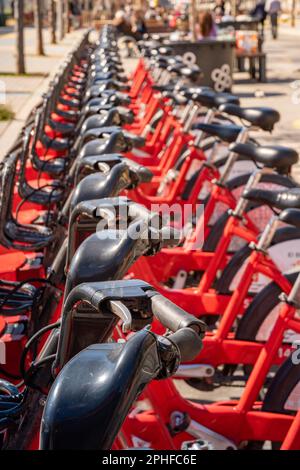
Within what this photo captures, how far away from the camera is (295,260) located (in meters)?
5.16

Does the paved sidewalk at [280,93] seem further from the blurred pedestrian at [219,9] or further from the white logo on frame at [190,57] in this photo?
the blurred pedestrian at [219,9]

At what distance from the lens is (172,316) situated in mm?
1878

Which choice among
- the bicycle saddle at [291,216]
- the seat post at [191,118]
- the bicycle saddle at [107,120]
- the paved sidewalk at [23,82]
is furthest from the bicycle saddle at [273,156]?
the paved sidewalk at [23,82]

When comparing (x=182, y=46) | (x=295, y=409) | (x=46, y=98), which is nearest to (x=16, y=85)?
(x=182, y=46)

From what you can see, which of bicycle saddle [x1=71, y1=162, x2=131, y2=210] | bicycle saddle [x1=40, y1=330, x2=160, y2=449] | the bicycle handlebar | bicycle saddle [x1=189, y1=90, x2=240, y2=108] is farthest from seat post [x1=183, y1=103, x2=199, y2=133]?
bicycle saddle [x1=40, y1=330, x2=160, y2=449]

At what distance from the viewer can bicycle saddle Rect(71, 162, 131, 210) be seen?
3078 millimetres

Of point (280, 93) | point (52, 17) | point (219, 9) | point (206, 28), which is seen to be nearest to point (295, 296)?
point (280, 93)

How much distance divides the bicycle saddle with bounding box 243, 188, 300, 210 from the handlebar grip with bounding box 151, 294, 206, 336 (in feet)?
7.36

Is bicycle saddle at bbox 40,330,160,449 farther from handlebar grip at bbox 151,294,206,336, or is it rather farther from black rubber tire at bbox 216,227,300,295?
black rubber tire at bbox 216,227,300,295

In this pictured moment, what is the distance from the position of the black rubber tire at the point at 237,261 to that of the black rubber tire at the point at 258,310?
1.52 ft

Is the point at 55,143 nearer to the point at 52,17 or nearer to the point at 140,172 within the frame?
the point at 140,172

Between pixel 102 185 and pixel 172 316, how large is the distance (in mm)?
1264

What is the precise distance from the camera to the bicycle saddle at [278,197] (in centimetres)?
411

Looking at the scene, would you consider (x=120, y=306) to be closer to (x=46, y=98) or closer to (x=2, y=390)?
(x=2, y=390)
